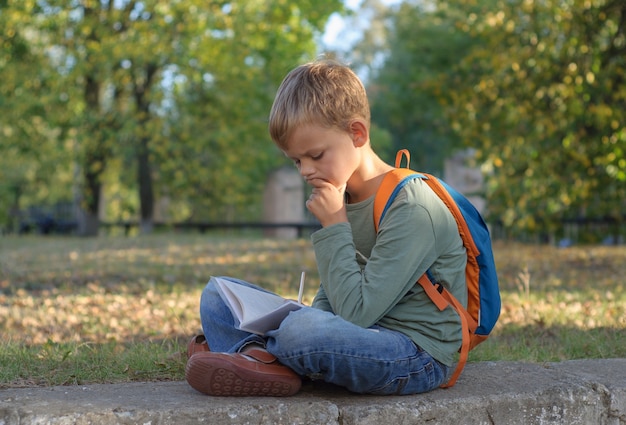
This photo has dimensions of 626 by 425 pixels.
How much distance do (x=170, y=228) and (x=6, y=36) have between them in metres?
7.50

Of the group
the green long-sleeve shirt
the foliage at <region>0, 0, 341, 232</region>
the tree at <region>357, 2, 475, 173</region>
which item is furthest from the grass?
the foliage at <region>0, 0, 341, 232</region>

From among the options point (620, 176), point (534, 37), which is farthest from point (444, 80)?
point (620, 176)

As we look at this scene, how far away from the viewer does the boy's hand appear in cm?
276

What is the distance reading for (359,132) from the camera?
111 inches

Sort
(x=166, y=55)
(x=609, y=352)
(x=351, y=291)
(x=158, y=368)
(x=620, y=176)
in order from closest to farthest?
1. (x=351, y=291)
2. (x=158, y=368)
3. (x=609, y=352)
4. (x=620, y=176)
5. (x=166, y=55)

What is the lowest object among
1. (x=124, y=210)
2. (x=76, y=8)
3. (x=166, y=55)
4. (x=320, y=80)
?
(x=124, y=210)

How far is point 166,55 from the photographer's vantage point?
57.3ft

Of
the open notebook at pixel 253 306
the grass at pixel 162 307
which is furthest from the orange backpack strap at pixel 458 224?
the grass at pixel 162 307

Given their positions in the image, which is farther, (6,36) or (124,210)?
(124,210)

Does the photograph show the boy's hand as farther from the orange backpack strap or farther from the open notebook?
the open notebook

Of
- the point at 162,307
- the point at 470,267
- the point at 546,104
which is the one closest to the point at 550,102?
the point at 546,104

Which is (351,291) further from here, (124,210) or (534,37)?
(124,210)

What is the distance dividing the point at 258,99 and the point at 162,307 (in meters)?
16.3

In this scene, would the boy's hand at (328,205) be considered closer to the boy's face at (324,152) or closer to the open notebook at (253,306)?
the boy's face at (324,152)
